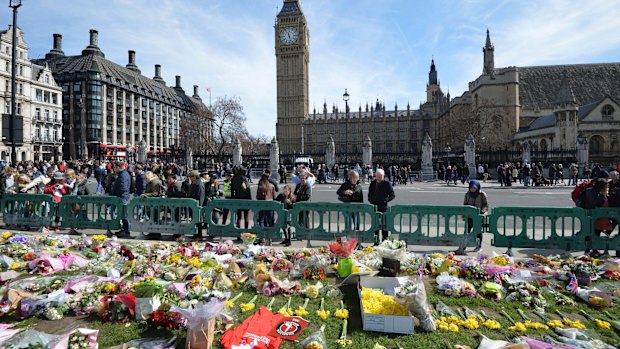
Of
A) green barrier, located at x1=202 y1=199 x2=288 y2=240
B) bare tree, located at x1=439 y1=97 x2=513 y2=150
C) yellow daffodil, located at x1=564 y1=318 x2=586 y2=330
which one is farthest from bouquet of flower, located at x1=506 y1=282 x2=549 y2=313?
bare tree, located at x1=439 y1=97 x2=513 y2=150

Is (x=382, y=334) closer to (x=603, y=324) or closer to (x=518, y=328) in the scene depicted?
(x=518, y=328)

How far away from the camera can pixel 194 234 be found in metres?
9.12

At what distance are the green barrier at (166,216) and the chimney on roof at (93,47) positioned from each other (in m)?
76.8

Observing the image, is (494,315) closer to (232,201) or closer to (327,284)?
(327,284)

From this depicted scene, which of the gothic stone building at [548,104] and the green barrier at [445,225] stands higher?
the gothic stone building at [548,104]

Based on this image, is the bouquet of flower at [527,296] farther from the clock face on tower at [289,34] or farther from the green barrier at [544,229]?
the clock face on tower at [289,34]

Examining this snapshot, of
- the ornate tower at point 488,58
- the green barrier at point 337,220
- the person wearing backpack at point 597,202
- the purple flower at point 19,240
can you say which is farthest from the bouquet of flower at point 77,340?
the ornate tower at point 488,58

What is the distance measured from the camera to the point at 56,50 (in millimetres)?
72188

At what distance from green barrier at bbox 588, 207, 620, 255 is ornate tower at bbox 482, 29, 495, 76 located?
63.0 meters

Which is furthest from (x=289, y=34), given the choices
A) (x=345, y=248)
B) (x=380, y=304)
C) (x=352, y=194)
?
(x=380, y=304)

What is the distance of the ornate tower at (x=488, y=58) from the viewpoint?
6312cm

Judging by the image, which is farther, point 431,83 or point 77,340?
point 431,83

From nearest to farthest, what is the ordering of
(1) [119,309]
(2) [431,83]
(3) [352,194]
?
(1) [119,309], (3) [352,194], (2) [431,83]

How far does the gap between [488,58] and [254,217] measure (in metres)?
67.4
